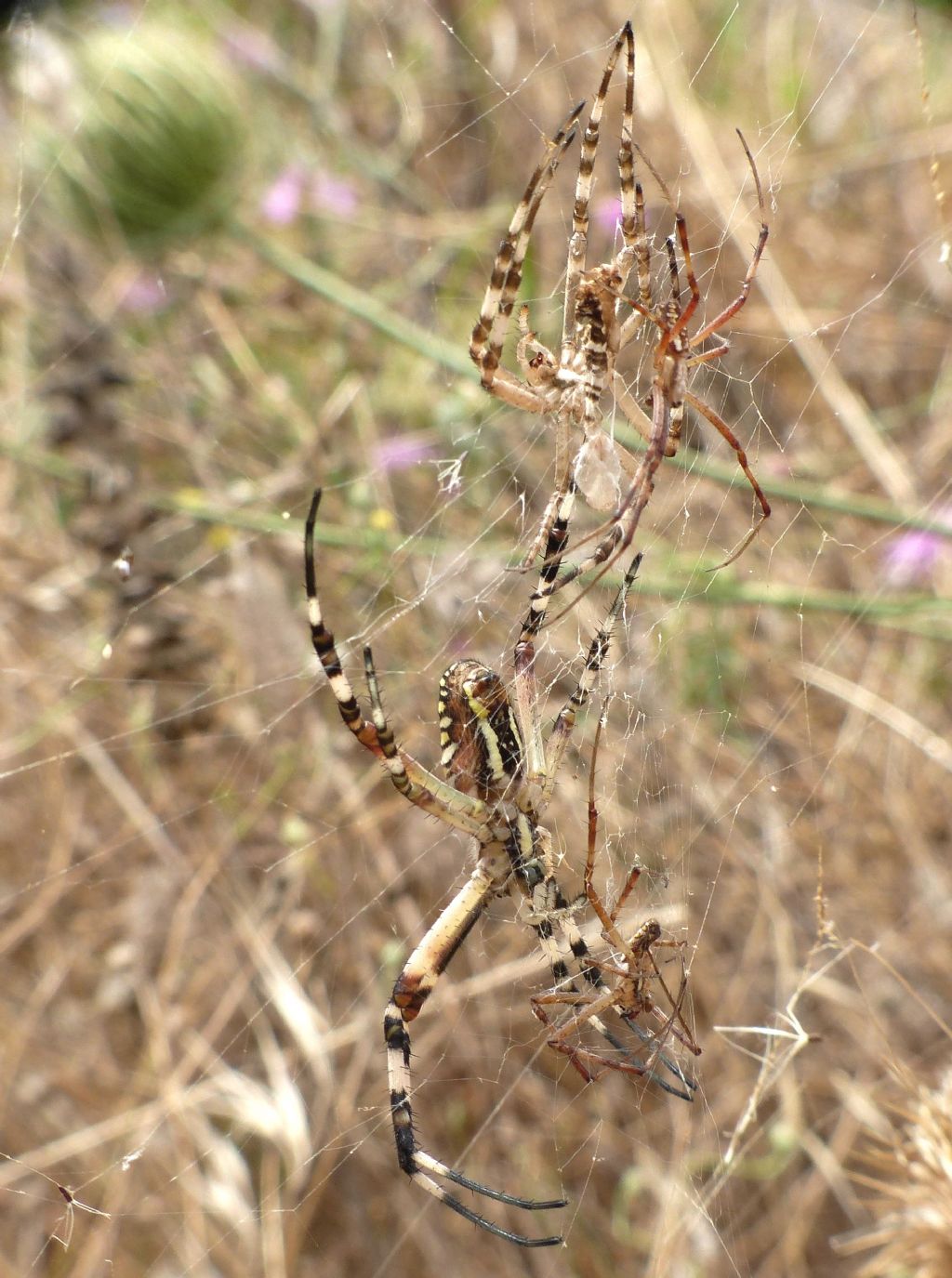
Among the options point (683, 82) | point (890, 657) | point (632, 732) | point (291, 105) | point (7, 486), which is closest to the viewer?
point (632, 732)

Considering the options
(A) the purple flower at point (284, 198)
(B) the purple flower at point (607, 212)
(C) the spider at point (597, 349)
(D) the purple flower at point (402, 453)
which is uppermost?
(A) the purple flower at point (284, 198)

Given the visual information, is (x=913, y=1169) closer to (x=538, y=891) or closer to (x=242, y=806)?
(x=538, y=891)

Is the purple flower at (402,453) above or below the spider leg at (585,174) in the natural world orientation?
below

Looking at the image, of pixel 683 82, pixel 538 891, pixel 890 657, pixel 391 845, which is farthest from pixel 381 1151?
pixel 683 82

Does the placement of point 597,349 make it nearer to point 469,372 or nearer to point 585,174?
point 585,174

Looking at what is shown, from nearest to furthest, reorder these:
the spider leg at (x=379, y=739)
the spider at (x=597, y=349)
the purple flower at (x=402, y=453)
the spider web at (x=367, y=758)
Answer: the spider at (x=597, y=349) < the spider leg at (x=379, y=739) < the spider web at (x=367, y=758) < the purple flower at (x=402, y=453)

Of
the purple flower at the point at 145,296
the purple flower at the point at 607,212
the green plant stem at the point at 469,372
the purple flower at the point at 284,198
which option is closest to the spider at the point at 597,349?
the green plant stem at the point at 469,372

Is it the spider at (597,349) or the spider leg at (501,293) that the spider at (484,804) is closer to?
the spider at (597,349)

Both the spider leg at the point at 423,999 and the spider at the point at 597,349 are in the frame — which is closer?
the spider at the point at 597,349

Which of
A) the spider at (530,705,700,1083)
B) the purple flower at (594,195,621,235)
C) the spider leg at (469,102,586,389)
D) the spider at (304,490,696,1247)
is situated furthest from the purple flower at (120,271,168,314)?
the spider at (530,705,700,1083)
